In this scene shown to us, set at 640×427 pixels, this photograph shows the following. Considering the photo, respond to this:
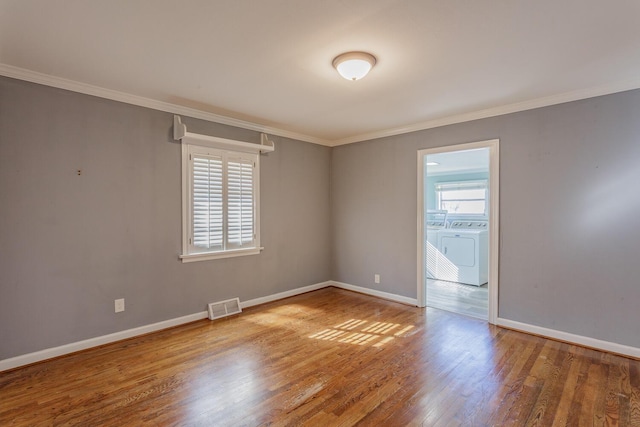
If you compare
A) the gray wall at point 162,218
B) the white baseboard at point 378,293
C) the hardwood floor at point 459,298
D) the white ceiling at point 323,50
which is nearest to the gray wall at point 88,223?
the gray wall at point 162,218

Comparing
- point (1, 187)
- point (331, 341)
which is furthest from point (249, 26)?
point (331, 341)

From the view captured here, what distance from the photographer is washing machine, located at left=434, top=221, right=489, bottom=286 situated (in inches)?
209

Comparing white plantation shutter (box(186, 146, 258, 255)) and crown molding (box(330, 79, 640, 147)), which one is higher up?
crown molding (box(330, 79, 640, 147))

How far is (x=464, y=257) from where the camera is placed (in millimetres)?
5449

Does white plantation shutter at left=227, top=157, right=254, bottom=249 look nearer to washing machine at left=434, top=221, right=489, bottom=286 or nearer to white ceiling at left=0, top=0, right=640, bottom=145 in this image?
white ceiling at left=0, top=0, right=640, bottom=145

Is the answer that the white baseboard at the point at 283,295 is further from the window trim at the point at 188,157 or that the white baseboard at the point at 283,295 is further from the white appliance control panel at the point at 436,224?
the white appliance control panel at the point at 436,224

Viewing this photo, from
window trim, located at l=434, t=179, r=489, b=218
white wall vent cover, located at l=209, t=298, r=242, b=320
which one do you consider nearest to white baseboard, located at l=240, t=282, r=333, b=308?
white wall vent cover, located at l=209, t=298, r=242, b=320

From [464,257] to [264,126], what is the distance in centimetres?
Answer: 397

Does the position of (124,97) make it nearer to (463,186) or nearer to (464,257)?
(464,257)

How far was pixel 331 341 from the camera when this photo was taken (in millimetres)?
3113

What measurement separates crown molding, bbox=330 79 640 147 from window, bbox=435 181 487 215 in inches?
132

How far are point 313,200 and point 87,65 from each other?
321cm

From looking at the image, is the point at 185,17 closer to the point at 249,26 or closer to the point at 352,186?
the point at 249,26

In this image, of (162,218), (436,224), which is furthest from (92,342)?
(436,224)
